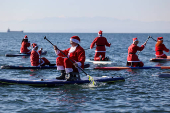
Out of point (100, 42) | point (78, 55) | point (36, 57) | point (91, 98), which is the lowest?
point (91, 98)

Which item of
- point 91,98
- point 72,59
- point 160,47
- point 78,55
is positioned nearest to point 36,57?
point 72,59

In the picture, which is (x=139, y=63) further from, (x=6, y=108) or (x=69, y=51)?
(x=6, y=108)

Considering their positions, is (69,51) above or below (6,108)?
above

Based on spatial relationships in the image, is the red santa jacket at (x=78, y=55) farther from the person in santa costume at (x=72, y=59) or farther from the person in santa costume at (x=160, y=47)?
the person in santa costume at (x=160, y=47)

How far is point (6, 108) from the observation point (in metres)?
9.92

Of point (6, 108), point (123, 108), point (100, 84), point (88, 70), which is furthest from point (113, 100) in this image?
point (88, 70)

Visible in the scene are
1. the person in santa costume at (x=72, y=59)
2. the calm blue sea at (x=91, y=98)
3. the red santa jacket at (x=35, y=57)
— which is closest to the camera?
the calm blue sea at (x=91, y=98)

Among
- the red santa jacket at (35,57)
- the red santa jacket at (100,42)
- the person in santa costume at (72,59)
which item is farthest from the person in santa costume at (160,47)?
the person in santa costume at (72,59)

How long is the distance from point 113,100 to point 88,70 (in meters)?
7.42

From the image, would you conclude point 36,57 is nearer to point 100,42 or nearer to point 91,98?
point 100,42

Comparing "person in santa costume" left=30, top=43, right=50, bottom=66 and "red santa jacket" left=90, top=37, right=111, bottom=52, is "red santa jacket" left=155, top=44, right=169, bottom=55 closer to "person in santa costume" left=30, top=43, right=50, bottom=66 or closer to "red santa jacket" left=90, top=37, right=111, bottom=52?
"red santa jacket" left=90, top=37, right=111, bottom=52

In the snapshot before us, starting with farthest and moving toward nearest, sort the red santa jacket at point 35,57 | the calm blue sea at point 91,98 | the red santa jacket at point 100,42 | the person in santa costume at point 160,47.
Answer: the person in santa costume at point 160,47
the red santa jacket at point 100,42
the red santa jacket at point 35,57
the calm blue sea at point 91,98

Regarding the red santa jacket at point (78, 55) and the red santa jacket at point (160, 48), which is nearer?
the red santa jacket at point (78, 55)

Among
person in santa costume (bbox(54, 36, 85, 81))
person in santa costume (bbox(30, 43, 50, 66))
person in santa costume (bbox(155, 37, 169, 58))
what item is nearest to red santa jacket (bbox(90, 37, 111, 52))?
person in santa costume (bbox(30, 43, 50, 66))
